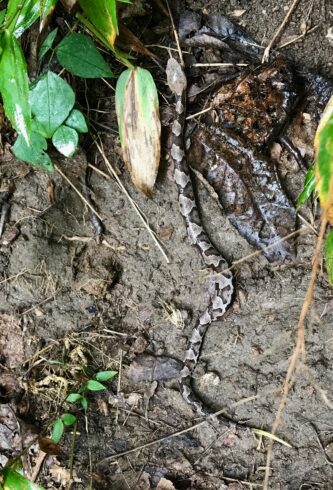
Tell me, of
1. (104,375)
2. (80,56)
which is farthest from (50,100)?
(104,375)

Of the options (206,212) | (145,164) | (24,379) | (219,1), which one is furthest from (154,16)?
(24,379)

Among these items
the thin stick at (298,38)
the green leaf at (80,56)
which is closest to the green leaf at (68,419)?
the green leaf at (80,56)

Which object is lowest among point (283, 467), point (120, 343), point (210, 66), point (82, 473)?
point (82, 473)

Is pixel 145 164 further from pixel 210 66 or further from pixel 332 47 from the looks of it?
pixel 332 47

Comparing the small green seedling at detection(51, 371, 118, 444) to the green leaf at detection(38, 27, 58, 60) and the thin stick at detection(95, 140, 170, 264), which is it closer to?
the thin stick at detection(95, 140, 170, 264)

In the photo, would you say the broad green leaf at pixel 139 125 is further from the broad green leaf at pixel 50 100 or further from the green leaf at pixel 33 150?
the green leaf at pixel 33 150

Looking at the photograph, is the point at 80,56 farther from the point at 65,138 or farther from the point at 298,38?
the point at 298,38

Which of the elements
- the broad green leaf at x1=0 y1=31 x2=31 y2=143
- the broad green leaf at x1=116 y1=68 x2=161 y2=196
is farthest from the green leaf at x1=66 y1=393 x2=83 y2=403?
the broad green leaf at x1=0 y1=31 x2=31 y2=143
